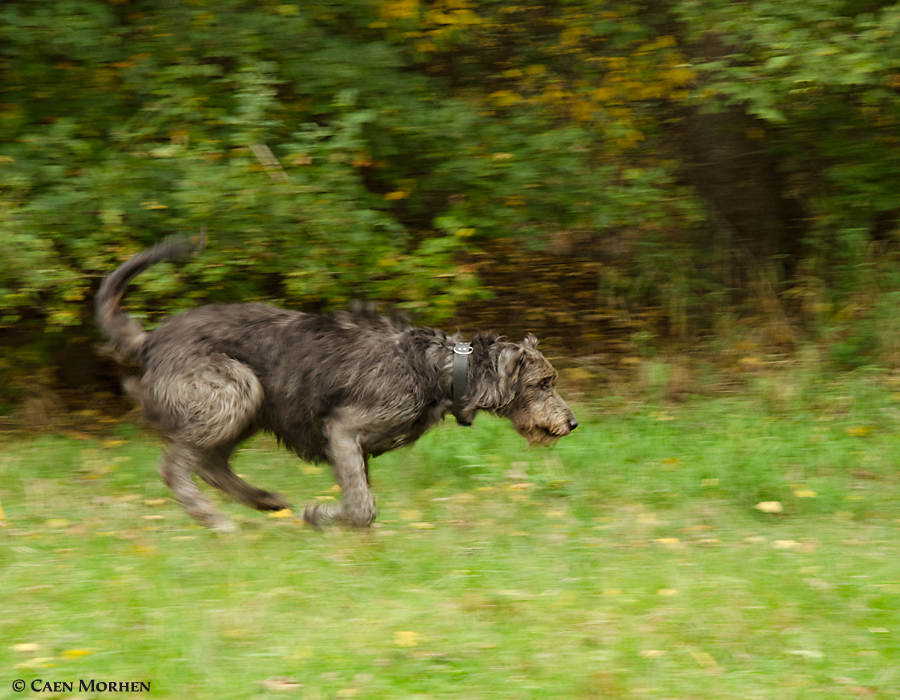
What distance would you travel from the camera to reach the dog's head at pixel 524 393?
6.67 m

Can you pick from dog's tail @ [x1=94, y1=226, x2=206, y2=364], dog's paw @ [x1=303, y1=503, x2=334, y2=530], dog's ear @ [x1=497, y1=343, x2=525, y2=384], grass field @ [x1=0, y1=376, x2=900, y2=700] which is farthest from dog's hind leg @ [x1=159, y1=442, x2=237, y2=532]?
dog's ear @ [x1=497, y1=343, x2=525, y2=384]

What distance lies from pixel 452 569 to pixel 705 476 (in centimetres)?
300

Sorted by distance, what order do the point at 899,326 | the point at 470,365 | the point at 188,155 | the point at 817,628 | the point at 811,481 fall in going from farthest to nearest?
1. the point at 899,326
2. the point at 188,155
3. the point at 811,481
4. the point at 470,365
5. the point at 817,628

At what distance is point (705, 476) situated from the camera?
26.1ft

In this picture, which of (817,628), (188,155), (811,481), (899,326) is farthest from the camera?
(899,326)

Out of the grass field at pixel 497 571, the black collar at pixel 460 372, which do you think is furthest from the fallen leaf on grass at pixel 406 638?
the black collar at pixel 460 372

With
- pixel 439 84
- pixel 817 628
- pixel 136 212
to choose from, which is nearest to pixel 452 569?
pixel 817 628

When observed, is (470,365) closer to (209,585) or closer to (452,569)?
(452,569)

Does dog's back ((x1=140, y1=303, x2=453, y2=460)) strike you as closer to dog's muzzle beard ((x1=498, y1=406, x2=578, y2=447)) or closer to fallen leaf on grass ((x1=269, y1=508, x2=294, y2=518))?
fallen leaf on grass ((x1=269, y1=508, x2=294, y2=518))

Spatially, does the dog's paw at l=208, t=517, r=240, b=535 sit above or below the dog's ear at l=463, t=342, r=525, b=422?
below

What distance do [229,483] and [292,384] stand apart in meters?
0.88

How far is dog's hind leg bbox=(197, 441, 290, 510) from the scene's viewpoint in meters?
6.65

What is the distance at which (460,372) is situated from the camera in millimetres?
6492

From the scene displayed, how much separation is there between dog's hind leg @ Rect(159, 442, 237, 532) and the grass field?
14 centimetres
